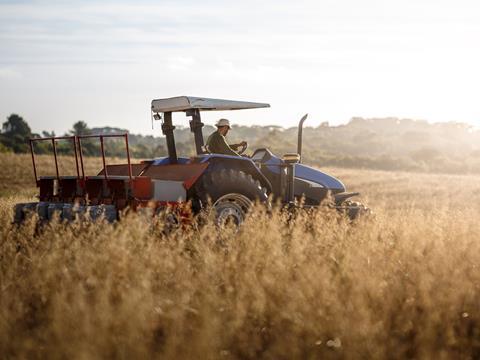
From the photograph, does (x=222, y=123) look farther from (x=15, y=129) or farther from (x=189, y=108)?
(x=15, y=129)

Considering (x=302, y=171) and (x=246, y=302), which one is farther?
(x=302, y=171)

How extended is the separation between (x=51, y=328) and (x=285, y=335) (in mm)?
1623

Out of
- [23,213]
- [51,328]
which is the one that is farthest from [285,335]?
[23,213]

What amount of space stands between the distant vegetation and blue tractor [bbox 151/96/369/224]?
0.58m

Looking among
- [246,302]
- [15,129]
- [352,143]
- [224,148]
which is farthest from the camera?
[352,143]

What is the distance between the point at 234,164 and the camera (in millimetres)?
7883

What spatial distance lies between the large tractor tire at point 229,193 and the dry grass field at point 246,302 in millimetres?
641

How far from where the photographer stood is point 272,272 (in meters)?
5.73

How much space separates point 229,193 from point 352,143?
126 m

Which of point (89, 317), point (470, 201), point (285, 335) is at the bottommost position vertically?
point (470, 201)

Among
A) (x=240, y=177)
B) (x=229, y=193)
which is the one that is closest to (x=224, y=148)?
(x=240, y=177)

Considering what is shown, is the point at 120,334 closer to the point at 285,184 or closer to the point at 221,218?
the point at 221,218

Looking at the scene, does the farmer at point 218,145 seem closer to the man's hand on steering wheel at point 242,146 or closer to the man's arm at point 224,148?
the man's arm at point 224,148

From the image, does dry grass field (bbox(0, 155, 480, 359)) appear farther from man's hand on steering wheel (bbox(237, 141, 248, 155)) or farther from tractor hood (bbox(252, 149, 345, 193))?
man's hand on steering wheel (bbox(237, 141, 248, 155))
